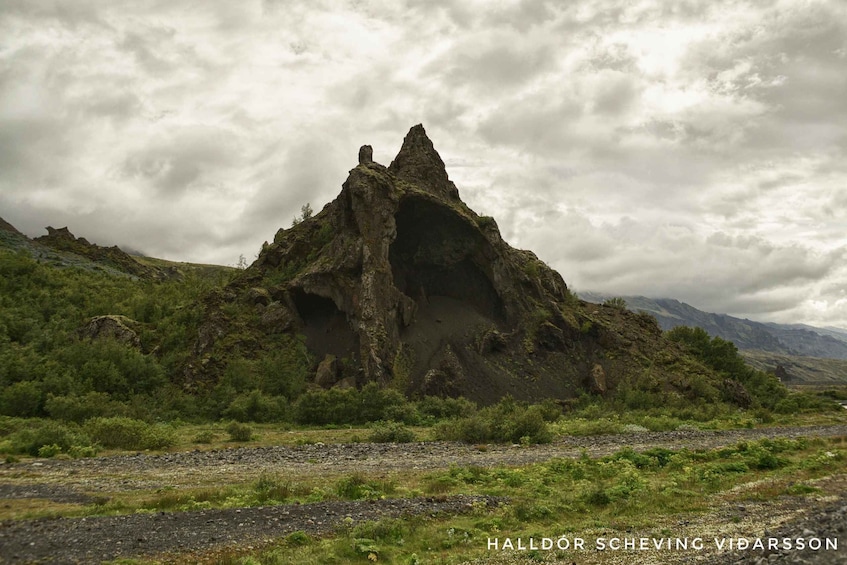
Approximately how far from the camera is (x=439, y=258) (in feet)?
264

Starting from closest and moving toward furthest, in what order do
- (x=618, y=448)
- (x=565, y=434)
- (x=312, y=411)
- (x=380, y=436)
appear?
(x=618, y=448)
(x=380, y=436)
(x=565, y=434)
(x=312, y=411)

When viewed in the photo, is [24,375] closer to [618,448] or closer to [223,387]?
[223,387]

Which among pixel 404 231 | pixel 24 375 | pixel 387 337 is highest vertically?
pixel 404 231

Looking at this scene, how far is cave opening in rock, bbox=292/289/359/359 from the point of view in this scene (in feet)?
218

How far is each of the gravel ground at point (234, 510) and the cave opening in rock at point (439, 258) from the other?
151 feet

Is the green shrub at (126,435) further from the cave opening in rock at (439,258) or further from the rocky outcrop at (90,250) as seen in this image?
the rocky outcrop at (90,250)

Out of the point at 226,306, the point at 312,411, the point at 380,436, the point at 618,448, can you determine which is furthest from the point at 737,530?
the point at 226,306

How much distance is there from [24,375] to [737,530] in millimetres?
56759

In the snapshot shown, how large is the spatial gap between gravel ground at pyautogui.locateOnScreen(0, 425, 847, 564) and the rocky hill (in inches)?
1187

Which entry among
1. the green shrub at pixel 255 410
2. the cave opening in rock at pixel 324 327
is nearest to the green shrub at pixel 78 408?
the green shrub at pixel 255 410

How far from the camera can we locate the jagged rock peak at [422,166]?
266 ft

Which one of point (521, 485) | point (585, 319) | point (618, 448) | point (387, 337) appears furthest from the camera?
point (585, 319)

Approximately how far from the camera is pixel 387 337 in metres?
64.6

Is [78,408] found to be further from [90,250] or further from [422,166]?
[90,250]
